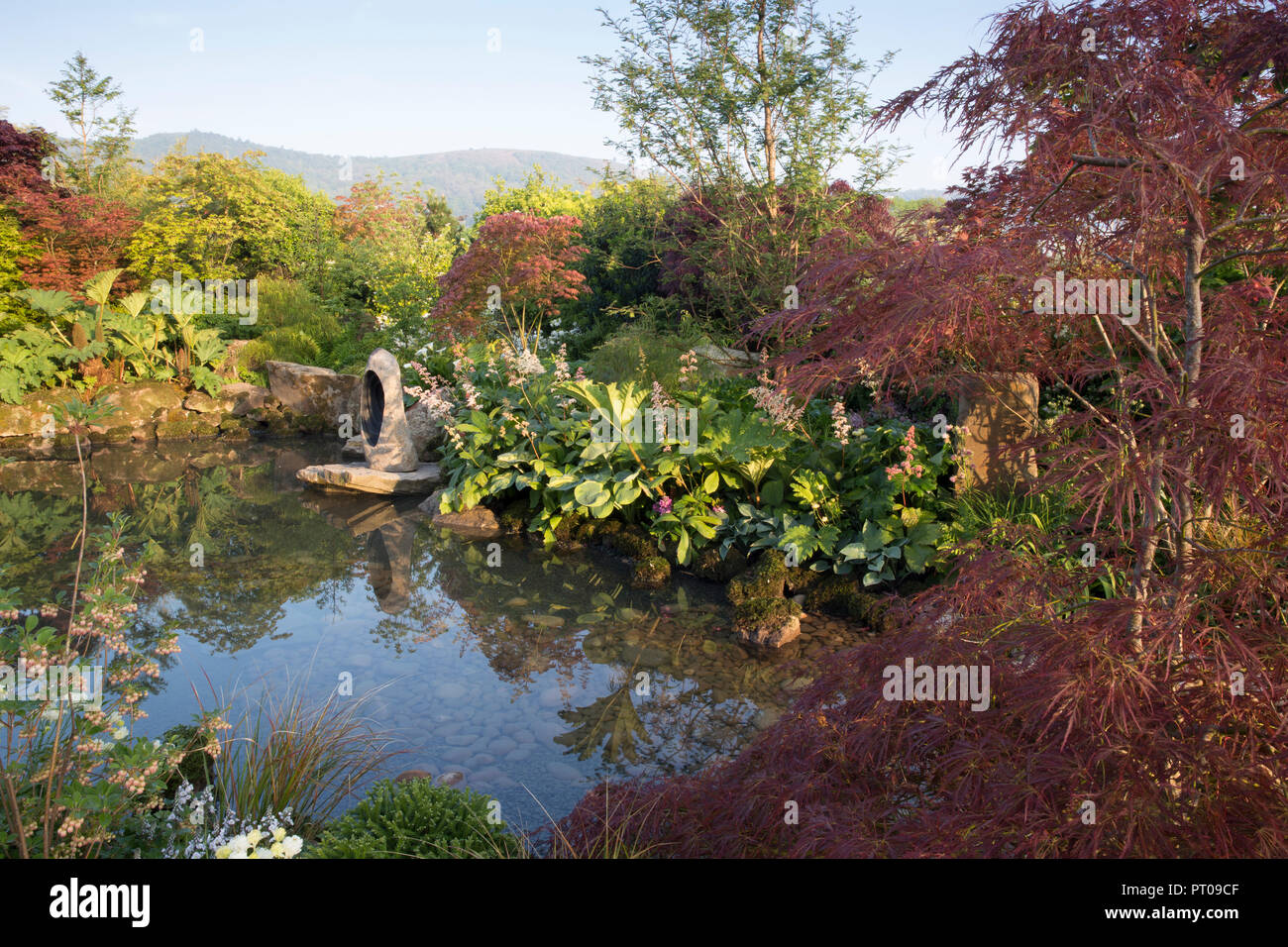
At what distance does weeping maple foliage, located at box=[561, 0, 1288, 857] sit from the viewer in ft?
5.65

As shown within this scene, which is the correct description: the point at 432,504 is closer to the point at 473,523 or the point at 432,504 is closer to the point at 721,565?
the point at 473,523

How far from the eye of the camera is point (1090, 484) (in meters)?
1.74

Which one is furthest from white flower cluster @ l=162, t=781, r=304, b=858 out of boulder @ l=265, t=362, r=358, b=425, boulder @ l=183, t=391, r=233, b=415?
boulder @ l=183, t=391, r=233, b=415

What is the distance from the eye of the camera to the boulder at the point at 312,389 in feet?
40.3

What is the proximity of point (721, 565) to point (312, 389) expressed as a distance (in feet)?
28.5

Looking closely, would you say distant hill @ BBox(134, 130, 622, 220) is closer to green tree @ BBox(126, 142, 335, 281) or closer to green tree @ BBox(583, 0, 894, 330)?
green tree @ BBox(126, 142, 335, 281)

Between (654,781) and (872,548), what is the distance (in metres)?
3.06

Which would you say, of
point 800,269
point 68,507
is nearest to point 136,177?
point 68,507

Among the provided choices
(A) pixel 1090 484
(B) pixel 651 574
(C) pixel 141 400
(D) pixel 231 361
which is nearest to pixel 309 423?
(D) pixel 231 361

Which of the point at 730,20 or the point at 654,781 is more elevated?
the point at 730,20

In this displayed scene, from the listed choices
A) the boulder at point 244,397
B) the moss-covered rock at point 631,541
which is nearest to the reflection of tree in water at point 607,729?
the moss-covered rock at point 631,541

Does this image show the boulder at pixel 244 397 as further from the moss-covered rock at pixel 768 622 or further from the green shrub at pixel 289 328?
the moss-covered rock at pixel 768 622
